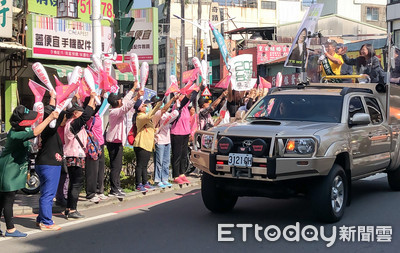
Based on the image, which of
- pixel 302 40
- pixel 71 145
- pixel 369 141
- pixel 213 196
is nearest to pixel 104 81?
pixel 71 145

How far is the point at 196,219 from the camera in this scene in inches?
302

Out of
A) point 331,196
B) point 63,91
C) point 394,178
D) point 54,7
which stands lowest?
point 394,178

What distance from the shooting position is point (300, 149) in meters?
6.79

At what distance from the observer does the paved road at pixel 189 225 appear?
20.5 ft

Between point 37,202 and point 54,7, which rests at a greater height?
point 54,7

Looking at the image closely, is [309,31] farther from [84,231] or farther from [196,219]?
[84,231]

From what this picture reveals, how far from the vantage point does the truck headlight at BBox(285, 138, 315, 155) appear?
6781 mm

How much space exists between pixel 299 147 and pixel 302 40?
5.45 metres

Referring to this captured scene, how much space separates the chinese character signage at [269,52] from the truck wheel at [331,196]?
40.9 m

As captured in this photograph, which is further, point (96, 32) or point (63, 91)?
point (96, 32)

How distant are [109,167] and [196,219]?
2.85 m

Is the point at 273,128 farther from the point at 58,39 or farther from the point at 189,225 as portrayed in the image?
the point at 58,39

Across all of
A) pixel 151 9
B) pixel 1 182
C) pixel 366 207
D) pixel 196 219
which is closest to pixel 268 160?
pixel 196 219

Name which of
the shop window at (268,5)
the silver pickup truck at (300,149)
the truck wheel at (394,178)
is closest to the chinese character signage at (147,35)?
the silver pickup truck at (300,149)
